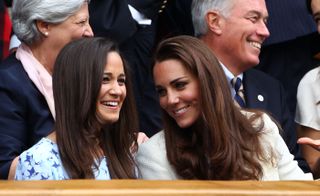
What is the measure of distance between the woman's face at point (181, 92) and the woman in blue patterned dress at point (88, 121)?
16 cm

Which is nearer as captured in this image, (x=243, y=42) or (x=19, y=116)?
(x=19, y=116)

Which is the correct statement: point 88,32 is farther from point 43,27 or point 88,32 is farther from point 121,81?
point 121,81

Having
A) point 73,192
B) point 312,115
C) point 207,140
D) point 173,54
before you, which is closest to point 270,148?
point 207,140

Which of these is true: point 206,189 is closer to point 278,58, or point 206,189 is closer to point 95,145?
point 95,145

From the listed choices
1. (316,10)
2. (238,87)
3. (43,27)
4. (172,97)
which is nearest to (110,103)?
(172,97)

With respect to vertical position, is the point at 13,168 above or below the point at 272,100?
above

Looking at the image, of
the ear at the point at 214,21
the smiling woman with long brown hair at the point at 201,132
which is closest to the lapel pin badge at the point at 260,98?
the ear at the point at 214,21

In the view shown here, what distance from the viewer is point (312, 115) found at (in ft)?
15.3

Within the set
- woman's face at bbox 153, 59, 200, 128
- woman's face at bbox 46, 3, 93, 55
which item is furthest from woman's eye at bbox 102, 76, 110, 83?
woman's face at bbox 46, 3, 93, 55

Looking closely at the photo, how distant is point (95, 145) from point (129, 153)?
0.18 meters

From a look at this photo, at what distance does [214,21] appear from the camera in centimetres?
479

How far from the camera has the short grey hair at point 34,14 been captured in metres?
3.95

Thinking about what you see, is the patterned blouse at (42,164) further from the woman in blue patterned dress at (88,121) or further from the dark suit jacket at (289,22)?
the dark suit jacket at (289,22)

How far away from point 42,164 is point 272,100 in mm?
1670
